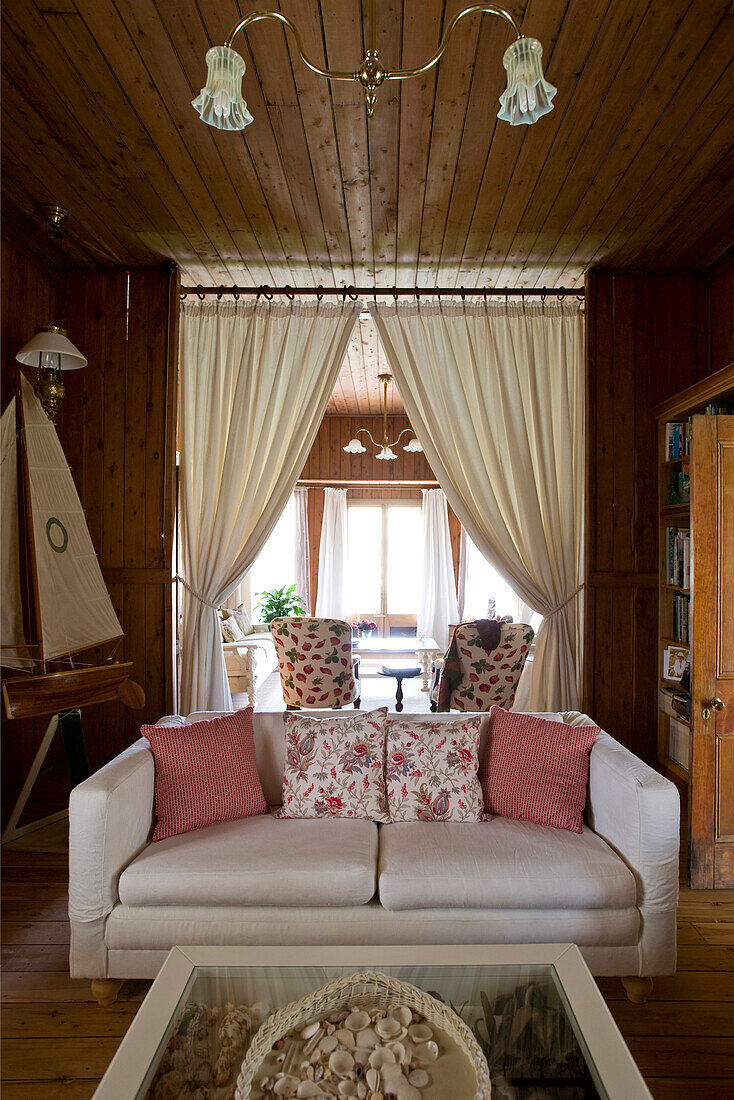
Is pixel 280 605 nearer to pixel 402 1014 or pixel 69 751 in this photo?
pixel 69 751

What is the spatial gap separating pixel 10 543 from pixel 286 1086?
105 inches

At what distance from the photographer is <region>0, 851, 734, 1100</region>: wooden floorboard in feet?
5.77

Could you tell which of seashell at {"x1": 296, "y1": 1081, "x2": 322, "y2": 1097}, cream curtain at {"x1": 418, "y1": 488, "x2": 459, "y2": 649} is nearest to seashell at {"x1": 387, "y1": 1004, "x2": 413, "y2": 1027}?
seashell at {"x1": 296, "y1": 1081, "x2": 322, "y2": 1097}

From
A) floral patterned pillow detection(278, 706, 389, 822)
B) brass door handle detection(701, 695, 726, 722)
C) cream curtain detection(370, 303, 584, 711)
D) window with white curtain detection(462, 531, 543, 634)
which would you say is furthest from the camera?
window with white curtain detection(462, 531, 543, 634)

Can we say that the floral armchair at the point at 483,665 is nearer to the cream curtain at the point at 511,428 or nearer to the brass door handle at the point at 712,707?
the cream curtain at the point at 511,428

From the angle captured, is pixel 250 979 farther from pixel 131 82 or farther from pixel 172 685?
pixel 131 82

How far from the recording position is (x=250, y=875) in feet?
6.85

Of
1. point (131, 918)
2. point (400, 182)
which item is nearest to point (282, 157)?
point (400, 182)

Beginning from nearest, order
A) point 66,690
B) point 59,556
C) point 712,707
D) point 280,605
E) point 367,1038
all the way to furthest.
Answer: point 367,1038 < point 712,707 < point 66,690 < point 59,556 < point 280,605

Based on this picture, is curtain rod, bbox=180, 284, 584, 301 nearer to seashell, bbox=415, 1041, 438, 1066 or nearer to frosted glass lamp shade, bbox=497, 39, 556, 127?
frosted glass lamp shade, bbox=497, 39, 556, 127

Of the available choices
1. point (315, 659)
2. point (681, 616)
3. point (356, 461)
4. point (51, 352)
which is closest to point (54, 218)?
point (51, 352)

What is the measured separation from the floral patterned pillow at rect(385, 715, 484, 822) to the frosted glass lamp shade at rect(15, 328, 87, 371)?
2413 millimetres

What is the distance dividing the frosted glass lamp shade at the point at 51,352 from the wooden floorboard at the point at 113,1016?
2.45 m

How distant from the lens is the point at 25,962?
226cm
